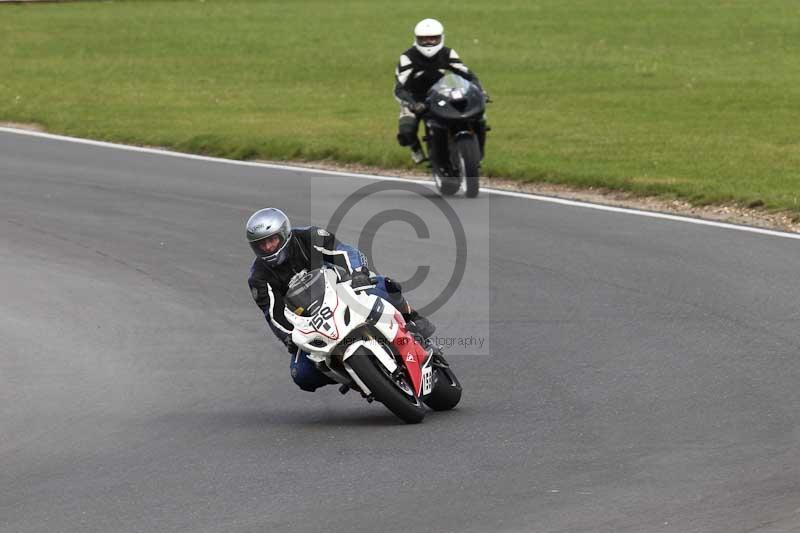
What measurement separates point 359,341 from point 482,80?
73.7ft

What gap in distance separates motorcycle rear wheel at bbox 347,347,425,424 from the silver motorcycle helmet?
95cm

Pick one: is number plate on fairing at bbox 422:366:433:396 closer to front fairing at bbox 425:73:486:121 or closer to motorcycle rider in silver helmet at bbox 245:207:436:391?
motorcycle rider in silver helmet at bbox 245:207:436:391

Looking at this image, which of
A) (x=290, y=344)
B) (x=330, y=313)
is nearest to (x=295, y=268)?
(x=290, y=344)

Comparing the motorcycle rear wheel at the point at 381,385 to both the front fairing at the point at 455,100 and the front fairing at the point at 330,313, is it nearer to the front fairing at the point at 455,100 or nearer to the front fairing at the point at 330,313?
the front fairing at the point at 330,313

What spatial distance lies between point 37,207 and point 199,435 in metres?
9.48

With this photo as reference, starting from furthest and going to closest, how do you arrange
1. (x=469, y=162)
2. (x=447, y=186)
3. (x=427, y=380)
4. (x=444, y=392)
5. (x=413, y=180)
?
(x=413, y=180) < (x=447, y=186) < (x=469, y=162) < (x=444, y=392) < (x=427, y=380)

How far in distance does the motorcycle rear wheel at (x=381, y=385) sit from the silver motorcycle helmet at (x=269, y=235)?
953 millimetres

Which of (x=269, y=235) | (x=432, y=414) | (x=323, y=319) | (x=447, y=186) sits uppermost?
(x=269, y=235)

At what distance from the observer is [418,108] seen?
18656mm

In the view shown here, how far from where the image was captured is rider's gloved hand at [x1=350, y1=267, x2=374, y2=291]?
9.50 meters

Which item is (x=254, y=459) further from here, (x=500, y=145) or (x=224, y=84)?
(x=224, y=84)

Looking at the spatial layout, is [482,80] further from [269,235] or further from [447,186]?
[269,235]

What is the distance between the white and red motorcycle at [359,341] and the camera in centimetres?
928

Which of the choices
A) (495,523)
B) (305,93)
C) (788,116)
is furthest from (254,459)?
(305,93)
